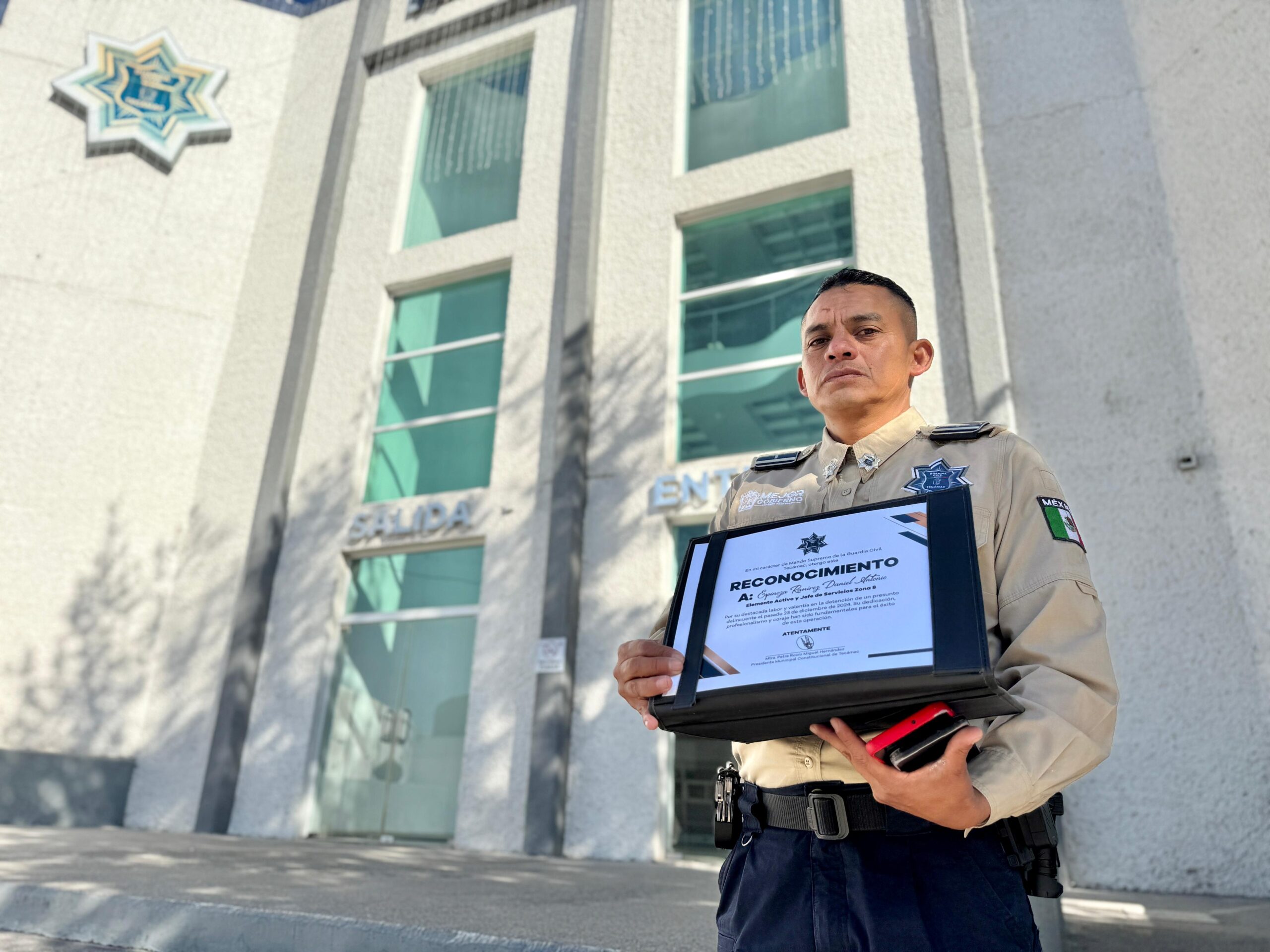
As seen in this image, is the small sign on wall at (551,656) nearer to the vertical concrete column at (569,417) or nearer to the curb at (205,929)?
the vertical concrete column at (569,417)

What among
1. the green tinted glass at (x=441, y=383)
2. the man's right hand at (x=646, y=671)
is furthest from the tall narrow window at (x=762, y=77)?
the man's right hand at (x=646, y=671)

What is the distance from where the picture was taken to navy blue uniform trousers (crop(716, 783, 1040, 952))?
1178mm

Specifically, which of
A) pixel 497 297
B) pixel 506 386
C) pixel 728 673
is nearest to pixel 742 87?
pixel 497 297

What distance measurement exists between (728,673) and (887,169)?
7517 mm

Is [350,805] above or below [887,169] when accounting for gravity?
below

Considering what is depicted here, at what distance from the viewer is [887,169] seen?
786cm

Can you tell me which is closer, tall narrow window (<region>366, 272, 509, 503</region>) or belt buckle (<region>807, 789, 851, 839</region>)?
belt buckle (<region>807, 789, 851, 839</region>)

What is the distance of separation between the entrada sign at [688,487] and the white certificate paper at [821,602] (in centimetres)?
603

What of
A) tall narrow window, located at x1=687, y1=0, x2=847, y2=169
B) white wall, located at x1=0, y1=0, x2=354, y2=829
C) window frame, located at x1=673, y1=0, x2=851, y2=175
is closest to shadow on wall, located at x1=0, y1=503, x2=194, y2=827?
white wall, located at x1=0, y1=0, x2=354, y2=829

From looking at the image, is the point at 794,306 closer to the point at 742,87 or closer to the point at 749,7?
the point at 742,87

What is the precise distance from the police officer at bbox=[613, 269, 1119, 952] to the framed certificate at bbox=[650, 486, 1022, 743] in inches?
1.9

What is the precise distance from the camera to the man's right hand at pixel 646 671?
1335 millimetres

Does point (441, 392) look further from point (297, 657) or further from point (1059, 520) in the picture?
point (1059, 520)

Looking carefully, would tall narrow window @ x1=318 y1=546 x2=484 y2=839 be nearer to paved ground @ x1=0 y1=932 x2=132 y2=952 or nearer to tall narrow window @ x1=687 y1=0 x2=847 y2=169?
paved ground @ x1=0 y1=932 x2=132 y2=952
